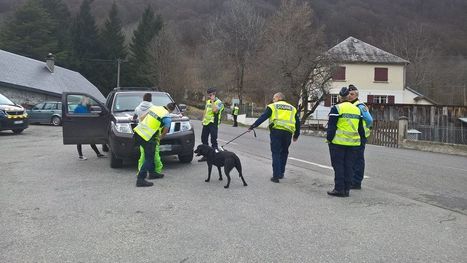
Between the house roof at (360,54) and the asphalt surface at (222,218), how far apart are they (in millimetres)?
42576

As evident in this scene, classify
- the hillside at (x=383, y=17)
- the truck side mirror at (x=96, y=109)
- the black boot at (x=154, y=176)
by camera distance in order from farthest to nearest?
the hillside at (x=383, y=17)
the truck side mirror at (x=96, y=109)
the black boot at (x=154, y=176)

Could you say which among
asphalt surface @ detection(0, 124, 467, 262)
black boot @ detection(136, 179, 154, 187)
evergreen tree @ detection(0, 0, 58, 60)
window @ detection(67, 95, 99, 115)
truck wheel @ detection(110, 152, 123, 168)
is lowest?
asphalt surface @ detection(0, 124, 467, 262)

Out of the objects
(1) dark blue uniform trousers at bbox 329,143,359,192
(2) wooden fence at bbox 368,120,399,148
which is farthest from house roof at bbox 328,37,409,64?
(1) dark blue uniform trousers at bbox 329,143,359,192

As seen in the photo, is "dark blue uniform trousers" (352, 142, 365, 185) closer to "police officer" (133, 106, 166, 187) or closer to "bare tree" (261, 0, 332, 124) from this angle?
"police officer" (133, 106, 166, 187)

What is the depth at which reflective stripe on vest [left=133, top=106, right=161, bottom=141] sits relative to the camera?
788cm

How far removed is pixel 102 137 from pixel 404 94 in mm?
46319

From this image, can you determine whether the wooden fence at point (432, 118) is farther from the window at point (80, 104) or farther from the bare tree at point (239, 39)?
the bare tree at point (239, 39)

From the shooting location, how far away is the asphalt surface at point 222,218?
4.57 m

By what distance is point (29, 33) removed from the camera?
60.6m

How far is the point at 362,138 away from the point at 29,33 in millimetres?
62253

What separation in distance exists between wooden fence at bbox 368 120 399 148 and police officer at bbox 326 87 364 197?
15524 mm

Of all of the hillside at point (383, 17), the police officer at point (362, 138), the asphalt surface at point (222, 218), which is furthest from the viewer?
the hillside at point (383, 17)

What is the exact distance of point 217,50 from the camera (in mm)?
64250

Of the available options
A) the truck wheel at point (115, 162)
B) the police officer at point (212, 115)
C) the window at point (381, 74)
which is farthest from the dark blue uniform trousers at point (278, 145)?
the window at point (381, 74)
